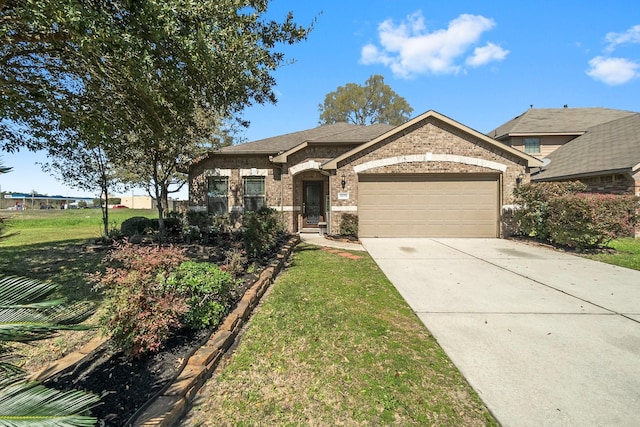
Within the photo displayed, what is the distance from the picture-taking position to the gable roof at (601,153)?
12.6m

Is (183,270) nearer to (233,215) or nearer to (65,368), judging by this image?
(65,368)

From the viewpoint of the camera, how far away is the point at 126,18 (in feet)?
16.2

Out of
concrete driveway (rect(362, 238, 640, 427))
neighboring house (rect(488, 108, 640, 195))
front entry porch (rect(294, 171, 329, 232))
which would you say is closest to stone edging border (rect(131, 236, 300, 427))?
concrete driveway (rect(362, 238, 640, 427))

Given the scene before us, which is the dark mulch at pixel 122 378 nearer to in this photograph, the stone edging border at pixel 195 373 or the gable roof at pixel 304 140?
the stone edging border at pixel 195 373

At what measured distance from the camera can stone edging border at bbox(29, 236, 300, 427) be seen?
2295mm

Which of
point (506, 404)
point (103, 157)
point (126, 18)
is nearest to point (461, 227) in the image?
point (506, 404)

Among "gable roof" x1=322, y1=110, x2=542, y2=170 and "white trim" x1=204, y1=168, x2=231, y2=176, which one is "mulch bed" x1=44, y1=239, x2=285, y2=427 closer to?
"gable roof" x1=322, y1=110, x2=542, y2=170

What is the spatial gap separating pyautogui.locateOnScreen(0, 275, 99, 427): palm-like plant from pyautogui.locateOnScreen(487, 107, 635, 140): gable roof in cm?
2511

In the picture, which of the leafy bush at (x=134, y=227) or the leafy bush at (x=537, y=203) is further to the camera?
the leafy bush at (x=134, y=227)

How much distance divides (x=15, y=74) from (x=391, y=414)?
30.8 feet

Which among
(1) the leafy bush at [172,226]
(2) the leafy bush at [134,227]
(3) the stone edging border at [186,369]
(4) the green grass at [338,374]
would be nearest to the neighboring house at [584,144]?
(4) the green grass at [338,374]

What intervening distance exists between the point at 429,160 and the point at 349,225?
14.0ft

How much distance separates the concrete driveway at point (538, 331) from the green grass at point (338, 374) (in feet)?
1.08

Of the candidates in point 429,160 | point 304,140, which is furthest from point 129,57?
point 304,140
